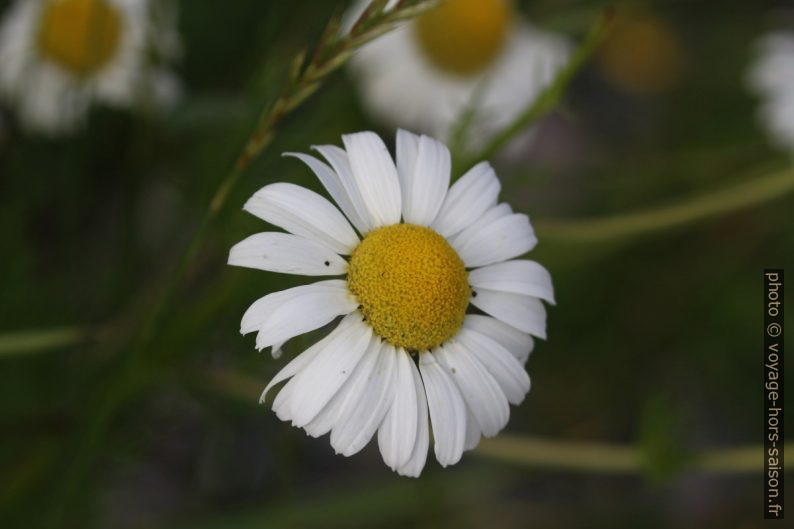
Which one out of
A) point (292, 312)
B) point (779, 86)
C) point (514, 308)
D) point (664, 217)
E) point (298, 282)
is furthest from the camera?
point (779, 86)

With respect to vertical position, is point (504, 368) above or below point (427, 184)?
below

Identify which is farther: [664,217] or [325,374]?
[664,217]

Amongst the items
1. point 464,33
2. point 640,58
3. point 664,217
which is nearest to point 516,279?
point 664,217

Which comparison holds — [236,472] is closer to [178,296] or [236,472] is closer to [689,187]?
[178,296]

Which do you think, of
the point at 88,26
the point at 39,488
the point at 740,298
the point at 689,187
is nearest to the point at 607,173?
the point at 689,187

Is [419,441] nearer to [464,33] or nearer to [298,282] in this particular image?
[298,282]

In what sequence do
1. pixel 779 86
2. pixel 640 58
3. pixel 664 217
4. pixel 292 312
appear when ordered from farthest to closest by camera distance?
pixel 640 58, pixel 779 86, pixel 664 217, pixel 292 312
